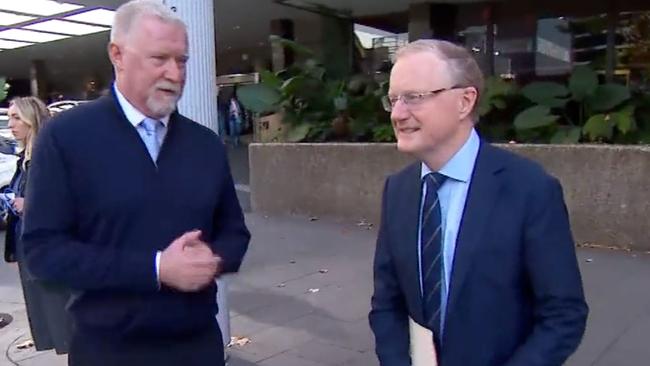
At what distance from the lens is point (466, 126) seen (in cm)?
186

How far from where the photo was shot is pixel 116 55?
6.63 feet

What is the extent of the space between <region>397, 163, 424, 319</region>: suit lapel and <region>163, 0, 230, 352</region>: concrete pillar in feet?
8.05

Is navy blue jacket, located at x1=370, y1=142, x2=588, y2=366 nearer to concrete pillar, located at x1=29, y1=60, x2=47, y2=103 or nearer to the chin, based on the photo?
the chin

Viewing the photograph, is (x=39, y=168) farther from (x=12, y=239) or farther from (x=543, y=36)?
(x=543, y=36)

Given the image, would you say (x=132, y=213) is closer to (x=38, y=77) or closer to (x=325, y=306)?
(x=325, y=306)

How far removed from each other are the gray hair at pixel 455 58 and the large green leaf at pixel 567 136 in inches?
254

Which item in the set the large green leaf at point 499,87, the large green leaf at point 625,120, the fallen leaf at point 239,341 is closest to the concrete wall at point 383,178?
the large green leaf at point 625,120

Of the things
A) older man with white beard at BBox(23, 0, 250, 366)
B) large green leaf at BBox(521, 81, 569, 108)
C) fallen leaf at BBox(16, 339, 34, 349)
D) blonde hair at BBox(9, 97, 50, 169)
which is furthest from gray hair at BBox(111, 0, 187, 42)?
large green leaf at BBox(521, 81, 569, 108)

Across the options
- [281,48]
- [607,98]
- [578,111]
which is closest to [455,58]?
[607,98]

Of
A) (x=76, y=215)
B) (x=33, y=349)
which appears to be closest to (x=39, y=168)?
(x=76, y=215)

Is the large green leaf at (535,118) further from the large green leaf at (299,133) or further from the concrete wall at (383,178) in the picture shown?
the large green leaf at (299,133)

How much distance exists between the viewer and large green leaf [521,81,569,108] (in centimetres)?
855

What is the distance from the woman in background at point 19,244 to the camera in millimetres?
4016

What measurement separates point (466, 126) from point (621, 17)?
43.0 feet
